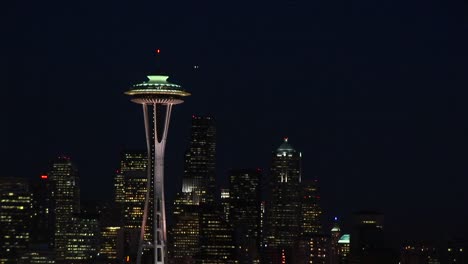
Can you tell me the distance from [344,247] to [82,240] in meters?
26.1

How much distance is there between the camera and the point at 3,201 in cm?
11475

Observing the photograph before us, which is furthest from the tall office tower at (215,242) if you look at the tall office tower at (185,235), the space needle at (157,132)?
the space needle at (157,132)

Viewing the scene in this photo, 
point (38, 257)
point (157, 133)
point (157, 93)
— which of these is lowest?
point (38, 257)

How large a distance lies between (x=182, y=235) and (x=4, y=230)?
1690cm

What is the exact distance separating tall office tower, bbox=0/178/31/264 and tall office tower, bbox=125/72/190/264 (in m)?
34.2

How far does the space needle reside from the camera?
7875cm

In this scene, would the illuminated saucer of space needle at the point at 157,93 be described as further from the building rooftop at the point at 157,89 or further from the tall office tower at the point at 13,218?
the tall office tower at the point at 13,218

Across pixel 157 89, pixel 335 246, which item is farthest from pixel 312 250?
pixel 157 89

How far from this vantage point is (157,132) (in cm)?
7925

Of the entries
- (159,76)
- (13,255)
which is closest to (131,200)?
(13,255)

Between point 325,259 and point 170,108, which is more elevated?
point 170,108

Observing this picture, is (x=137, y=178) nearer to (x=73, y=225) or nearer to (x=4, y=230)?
(x=73, y=225)

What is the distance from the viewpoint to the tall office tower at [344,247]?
127m

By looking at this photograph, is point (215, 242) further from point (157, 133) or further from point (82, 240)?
point (157, 133)
